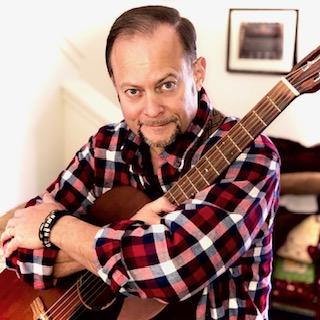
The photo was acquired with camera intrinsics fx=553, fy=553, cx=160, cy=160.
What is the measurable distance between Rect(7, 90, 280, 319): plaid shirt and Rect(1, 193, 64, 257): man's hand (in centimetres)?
2

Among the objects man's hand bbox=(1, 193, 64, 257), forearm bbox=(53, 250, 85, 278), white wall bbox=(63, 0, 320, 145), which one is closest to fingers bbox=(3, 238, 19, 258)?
man's hand bbox=(1, 193, 64, 257)

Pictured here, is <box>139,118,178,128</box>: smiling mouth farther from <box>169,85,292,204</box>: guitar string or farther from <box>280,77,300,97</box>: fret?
<box>280,77,300,97</box>: fret

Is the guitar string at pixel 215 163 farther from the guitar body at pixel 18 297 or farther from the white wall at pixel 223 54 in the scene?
the white wall at pixel 223 54

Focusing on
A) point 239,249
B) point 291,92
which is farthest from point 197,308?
point 291,92

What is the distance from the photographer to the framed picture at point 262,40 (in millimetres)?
2288

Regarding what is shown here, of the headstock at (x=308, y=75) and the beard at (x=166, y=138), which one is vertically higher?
the headstock at (x=308, y=75)

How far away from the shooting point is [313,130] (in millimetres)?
2361

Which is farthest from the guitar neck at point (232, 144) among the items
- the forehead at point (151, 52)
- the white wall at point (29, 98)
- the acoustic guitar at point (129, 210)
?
the white wall at point (29, 98)

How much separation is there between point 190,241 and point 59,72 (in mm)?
1368

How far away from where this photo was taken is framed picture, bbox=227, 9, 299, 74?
7.51ft

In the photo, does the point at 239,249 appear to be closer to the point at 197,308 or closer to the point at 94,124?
the point at 197,308

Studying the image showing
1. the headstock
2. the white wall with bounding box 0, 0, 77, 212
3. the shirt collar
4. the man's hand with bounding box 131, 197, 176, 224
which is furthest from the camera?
the white wall with bounding box 0, 0, 77, 212

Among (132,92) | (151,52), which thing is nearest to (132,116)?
(132,92)

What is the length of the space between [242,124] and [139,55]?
0.27m
